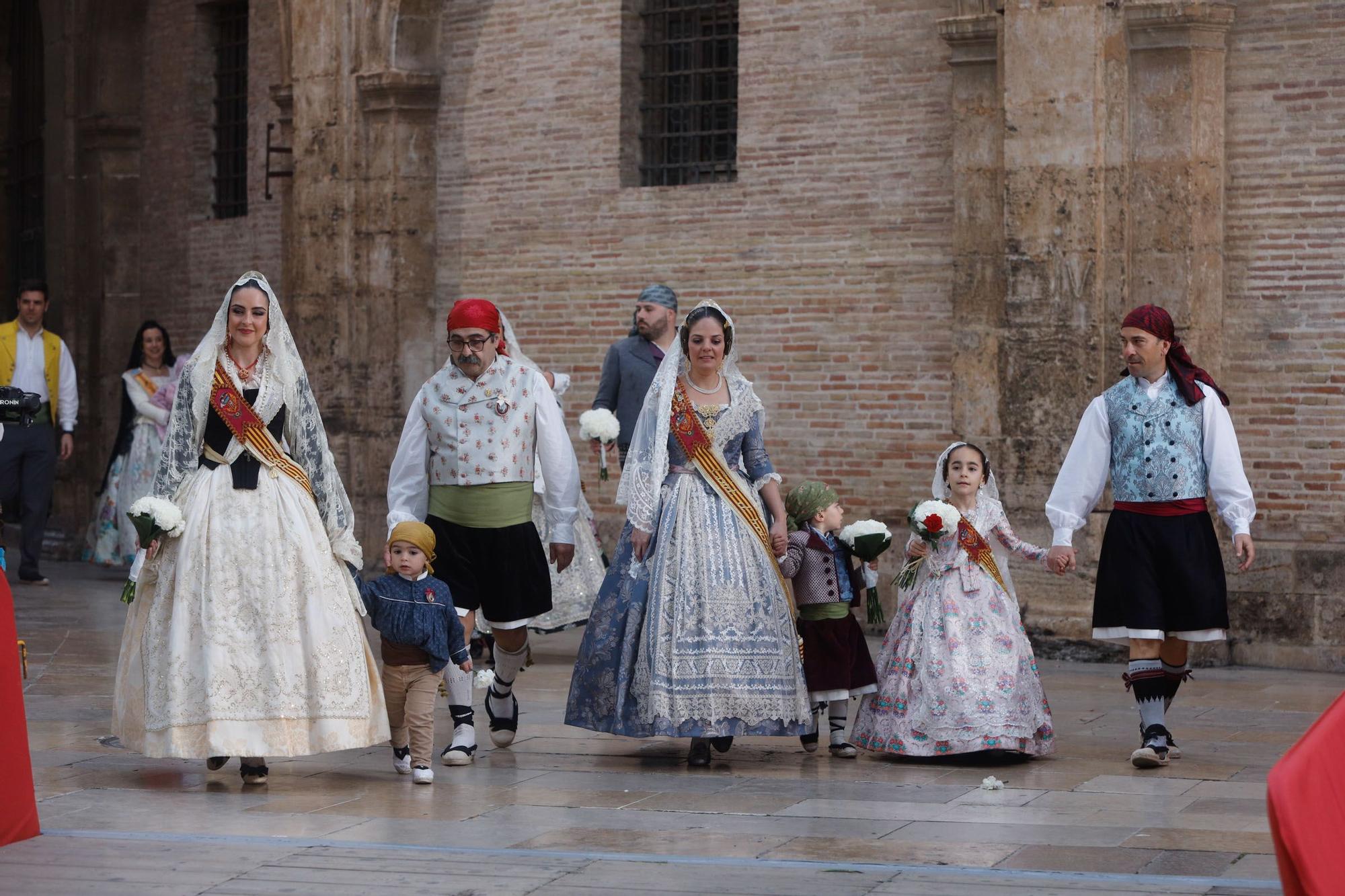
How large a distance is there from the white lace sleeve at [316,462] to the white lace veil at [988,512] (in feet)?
7.43

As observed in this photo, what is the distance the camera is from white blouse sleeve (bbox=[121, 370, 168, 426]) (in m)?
14.3

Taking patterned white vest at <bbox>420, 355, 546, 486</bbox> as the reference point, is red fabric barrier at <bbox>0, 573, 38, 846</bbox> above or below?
below

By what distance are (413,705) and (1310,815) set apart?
3.45 meters

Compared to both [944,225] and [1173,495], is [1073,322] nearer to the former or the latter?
[944,225]

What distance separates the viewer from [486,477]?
7.67 metres

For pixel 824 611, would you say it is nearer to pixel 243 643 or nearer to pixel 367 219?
pixel 243 643

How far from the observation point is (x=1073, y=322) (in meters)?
10.9

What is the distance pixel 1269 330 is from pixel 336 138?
7.05 meters

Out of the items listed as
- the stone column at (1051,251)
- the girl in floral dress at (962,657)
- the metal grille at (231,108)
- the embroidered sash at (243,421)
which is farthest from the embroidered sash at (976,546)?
the metal grille at (231,108)

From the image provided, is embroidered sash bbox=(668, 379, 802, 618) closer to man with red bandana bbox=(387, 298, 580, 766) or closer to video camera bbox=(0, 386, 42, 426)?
man with red bandana bbox=(387, 298, 580, 766)

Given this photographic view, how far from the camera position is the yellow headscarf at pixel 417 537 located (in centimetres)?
720

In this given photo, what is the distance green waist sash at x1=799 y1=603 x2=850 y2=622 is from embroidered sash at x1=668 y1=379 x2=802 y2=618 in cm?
16

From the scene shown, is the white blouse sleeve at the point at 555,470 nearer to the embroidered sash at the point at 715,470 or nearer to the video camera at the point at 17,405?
the embroidered sash at the point at 715,470

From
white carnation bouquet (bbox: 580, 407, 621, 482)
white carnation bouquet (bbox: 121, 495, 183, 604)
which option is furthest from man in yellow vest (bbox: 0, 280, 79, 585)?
white carnation bouquet (bbox: 121, 495, 183, 604)
